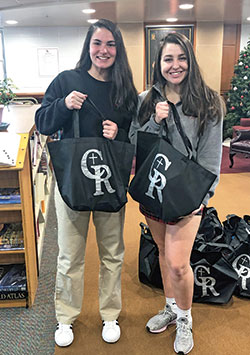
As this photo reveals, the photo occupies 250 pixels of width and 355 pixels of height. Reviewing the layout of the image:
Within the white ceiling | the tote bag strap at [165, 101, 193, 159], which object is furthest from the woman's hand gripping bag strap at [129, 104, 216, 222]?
the white ceiling

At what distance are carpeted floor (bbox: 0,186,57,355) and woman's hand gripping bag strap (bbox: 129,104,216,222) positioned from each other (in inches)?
36.4

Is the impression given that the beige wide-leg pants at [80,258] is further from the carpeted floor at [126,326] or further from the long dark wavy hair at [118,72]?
the long dark wavy hair at [118,72]

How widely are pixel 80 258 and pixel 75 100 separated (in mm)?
760

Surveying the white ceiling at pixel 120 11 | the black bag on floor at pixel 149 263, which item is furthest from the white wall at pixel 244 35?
the black bag on floor at pixel 149 263

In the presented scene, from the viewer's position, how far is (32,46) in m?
8.52

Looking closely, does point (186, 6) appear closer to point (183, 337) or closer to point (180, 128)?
point (180, 128)

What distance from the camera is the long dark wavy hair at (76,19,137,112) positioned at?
1592 mm

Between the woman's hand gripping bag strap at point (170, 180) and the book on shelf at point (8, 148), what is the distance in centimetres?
73

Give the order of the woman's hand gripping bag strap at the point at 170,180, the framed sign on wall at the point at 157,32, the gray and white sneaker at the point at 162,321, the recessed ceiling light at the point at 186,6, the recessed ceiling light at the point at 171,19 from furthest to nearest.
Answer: the framed sign on wall at the point at 157,32
the recessed ceiling light at the point at 171,19
the recessed ceiling light at the point at 186,6
the gray and white sneaker at the point at 162,321
the woman's hand gripping bag strap at the point at 170,180

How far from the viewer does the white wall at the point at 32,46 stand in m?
8.46

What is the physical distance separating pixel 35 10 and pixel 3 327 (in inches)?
235

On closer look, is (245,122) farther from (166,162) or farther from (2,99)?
(166,162)

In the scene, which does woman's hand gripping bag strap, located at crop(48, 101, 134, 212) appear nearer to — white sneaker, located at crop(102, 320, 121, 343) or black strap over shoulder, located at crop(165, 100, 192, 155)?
black strap over shoulder, located at crop(165, 100, 192, 155)

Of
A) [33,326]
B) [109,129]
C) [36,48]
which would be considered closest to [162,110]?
[109,129]
